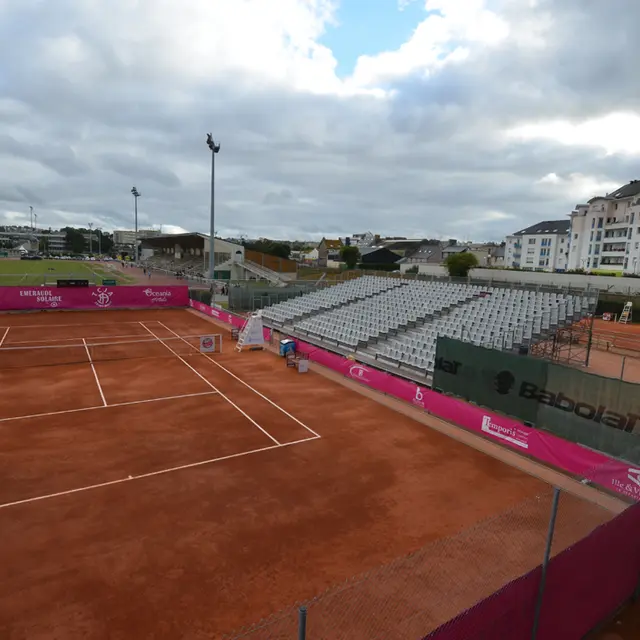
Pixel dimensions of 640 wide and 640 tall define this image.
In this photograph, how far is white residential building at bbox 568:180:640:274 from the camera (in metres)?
64.4

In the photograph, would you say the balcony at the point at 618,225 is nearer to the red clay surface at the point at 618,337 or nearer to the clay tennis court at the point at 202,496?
the red clay surface at the point at 618,337

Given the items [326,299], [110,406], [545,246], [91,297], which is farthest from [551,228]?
[110,406]

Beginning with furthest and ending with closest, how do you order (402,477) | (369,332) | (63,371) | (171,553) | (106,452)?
(369,332)
(63,371)
(106,452)
(402,477)
(171,553)

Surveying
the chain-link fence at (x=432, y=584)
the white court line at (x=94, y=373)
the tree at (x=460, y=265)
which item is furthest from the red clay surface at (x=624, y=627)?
the tree at (x=460, y=265)

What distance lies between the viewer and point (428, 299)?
104 feet

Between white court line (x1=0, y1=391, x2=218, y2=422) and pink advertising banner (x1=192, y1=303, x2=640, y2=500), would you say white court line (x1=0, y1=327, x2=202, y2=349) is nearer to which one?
white court line (x1=0, y1=391, x2=218, y2=422)

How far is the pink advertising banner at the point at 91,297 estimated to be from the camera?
40.0 meters

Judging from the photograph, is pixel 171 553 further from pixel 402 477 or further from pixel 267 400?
pixel 267 400

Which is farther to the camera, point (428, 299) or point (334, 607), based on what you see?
point (428, 299)

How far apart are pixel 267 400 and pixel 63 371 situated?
35.9 feet

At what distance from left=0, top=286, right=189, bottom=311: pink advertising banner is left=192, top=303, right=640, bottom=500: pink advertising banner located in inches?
1202

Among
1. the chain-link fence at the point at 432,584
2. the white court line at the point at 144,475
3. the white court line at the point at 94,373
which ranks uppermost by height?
the chain-link fence at the point at 432,584

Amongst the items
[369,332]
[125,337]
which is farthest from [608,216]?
[125,337]

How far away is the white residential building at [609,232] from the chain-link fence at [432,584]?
213ft
